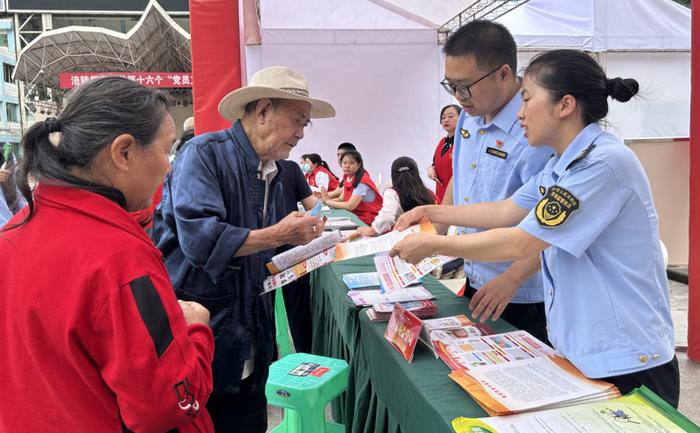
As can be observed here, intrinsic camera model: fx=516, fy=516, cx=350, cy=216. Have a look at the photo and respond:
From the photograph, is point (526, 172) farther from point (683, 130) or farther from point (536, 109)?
point (683, 130)

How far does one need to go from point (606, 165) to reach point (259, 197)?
1.01 meters

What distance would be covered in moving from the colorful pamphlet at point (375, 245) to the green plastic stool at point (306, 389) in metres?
0.49

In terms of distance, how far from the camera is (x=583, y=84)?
3.85 ft

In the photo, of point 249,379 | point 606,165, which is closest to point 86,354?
point 249,379

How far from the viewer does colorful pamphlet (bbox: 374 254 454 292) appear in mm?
1423

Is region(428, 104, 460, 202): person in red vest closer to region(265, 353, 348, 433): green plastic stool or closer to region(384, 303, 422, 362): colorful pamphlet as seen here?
region(265, 353, 348, 433): green plastic stool

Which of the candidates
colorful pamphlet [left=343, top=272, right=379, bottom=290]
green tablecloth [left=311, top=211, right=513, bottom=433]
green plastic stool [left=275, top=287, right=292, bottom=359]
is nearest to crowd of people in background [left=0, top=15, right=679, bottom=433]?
green tablecloth [left=311, top=211, right=513, bottom=433]

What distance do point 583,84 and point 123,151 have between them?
0.98 metres

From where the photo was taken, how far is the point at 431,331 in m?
1.47

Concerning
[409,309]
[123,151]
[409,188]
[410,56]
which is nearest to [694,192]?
[409,188]

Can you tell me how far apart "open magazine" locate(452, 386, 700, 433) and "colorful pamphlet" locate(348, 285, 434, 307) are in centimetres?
83

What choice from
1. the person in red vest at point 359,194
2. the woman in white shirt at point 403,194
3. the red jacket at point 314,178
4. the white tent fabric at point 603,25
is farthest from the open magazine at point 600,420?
the white tent fabric at point 603,25

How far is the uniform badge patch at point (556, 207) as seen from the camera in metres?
1.07

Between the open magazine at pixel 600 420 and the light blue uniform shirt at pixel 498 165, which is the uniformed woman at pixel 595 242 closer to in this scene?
the open magazine at pixel 600 420
